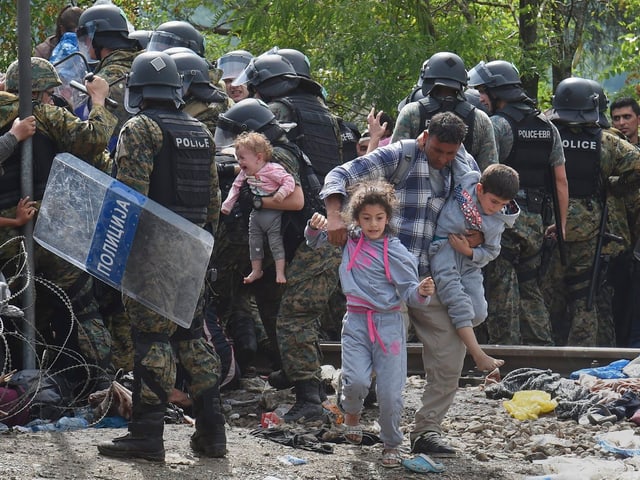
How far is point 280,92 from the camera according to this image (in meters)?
9.43

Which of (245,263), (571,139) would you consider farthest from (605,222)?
(245,263)

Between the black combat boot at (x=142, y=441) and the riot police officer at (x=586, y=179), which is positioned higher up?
the riot police officer at (x=586, y=179)

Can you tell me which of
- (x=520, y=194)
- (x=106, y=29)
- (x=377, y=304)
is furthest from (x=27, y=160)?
(x=520, y=194)

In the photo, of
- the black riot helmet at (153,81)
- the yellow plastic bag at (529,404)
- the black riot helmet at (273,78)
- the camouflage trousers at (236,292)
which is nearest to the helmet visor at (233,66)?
the black riot helmet at (273,78)

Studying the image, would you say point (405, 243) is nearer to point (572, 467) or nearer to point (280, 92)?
point (572, 467)

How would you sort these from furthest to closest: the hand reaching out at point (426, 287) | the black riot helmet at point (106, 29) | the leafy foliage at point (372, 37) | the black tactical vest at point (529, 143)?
the leafy foliage at point (372, 37), the black tactical vest at point (529, 143), the black riot helmet at point (106, 29), the hand reaching out at point (426, 287)

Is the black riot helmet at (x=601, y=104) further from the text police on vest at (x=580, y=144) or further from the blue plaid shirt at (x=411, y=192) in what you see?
the blue plaid shirt at (x=411, y=192)

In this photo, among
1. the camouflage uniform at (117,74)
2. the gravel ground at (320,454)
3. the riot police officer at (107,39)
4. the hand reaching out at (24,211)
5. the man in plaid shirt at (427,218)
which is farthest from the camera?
the riot police officer at (107,39)

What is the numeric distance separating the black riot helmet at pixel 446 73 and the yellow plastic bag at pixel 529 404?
7.27 ft

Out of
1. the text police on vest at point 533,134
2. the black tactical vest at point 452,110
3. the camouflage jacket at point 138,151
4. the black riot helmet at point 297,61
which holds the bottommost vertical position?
the camouflage jacket at point 138,151

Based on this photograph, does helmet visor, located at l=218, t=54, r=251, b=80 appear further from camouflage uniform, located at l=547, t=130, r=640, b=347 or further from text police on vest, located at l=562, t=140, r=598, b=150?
camouflage uniform, located at l=547, t=130, r=640, b=347

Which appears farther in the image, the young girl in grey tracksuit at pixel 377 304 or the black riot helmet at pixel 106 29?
the black riot helmet at pixel 106 29

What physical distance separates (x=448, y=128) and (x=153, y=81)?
162 cm

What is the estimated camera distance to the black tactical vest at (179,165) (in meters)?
7.28
